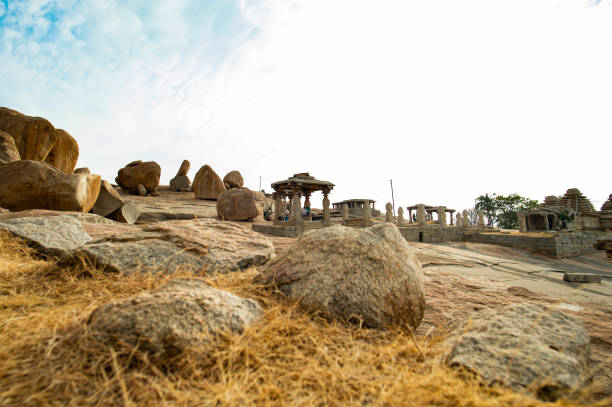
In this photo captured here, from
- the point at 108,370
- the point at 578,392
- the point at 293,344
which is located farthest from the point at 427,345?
the point at 108,370

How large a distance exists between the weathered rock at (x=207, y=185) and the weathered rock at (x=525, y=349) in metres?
22.3

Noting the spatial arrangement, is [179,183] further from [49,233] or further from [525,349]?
[525,349]

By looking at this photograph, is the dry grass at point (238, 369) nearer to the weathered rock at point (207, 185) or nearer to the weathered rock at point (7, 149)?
the weathered rock at point (7, 149)

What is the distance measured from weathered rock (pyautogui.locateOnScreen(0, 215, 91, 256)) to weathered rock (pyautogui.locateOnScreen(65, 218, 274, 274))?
A: 0.80 metres

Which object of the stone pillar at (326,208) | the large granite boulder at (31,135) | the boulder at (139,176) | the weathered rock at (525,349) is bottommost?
the weathered rock at (525,349)

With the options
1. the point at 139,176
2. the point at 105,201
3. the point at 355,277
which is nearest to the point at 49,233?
the point at 355,277

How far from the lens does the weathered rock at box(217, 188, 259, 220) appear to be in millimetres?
16025

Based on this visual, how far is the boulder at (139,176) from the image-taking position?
21422mm

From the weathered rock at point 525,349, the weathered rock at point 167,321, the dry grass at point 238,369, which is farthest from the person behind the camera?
the weathered rock at point 525,349

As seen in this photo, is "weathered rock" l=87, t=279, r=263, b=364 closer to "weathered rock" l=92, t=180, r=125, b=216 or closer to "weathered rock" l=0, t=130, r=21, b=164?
"weathered rock" l=92, t=180, r=125, b=216

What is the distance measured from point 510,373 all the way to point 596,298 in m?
4.87

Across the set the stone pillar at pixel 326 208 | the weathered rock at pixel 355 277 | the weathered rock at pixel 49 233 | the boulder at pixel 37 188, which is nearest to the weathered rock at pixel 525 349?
the weathered rock at pixel 355 277

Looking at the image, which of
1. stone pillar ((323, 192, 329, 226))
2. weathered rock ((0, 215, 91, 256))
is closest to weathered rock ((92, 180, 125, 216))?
weathered rock ((0, 215, 91, 256))

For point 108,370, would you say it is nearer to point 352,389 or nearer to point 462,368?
point 352,389
